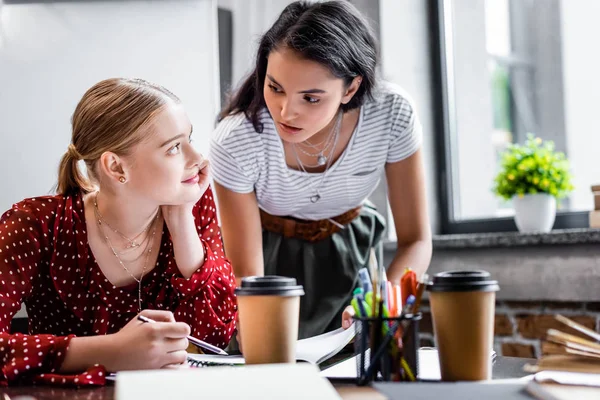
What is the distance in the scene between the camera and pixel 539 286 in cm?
228

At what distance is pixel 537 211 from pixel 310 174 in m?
1.00

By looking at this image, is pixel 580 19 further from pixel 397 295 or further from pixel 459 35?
pixel 397 295

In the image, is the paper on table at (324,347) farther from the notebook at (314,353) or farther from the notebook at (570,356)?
the notebook at (570,356)

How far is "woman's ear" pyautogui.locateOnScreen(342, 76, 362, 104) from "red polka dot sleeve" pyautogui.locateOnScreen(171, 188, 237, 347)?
453mm

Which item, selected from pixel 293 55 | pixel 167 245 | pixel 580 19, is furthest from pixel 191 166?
pixel 580 19

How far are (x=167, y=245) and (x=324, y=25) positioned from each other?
56cm

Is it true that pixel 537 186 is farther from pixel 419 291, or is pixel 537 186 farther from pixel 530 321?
pixel 419 291

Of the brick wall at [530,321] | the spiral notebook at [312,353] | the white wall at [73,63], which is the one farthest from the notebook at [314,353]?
the brick wall at [530,321]

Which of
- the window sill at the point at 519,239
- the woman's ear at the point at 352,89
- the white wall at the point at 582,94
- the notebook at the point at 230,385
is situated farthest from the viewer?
the white wall at the point at 582,94

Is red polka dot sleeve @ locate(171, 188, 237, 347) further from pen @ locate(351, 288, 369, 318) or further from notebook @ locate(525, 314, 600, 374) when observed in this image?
notebook @ locate(525, 314, 600, 374)

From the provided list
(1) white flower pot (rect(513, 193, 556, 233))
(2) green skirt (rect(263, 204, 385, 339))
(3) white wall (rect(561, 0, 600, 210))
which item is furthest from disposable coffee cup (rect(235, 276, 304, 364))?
(3) white wall (rect(561, 0, 600, 210))

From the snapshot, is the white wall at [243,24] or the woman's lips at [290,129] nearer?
the woman's lips at [290,129]

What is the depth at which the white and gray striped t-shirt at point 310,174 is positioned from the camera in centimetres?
166

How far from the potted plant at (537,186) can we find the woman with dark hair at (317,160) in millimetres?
710
